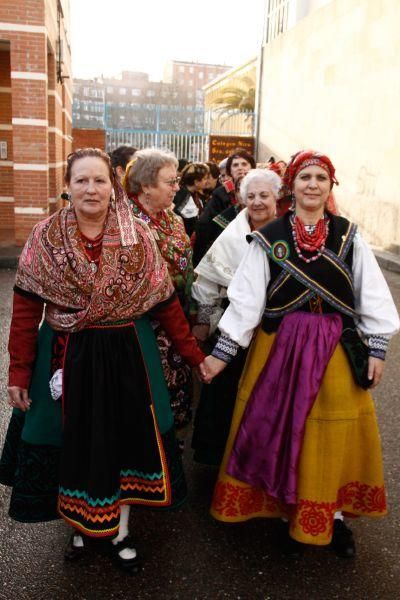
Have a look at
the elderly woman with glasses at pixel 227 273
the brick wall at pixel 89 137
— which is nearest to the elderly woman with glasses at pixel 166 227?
the elderly woman with glasses at pixel 227 273

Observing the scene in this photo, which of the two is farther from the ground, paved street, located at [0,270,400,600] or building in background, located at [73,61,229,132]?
building in background, located at [73,61,229,132]

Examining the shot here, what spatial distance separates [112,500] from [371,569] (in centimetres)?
125

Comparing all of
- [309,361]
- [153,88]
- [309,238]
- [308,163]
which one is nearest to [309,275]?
[309,238]

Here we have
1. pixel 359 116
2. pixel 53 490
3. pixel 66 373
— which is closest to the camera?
pixel 66 373

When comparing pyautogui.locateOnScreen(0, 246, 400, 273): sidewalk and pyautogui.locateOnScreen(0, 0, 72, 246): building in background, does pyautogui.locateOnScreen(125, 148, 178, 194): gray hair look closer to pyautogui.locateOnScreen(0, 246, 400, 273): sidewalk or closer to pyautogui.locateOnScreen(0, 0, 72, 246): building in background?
pyautogui.locateOnScreen(0, 246, 400, 273): sidewalk

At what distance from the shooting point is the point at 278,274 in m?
2.59

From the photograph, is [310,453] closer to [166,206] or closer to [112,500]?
[112,500]

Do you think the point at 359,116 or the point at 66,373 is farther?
the point at 359,116

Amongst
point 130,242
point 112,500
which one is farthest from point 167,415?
point 130,242

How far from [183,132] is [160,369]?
64.5ft

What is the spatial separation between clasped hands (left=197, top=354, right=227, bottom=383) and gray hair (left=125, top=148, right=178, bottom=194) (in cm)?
100

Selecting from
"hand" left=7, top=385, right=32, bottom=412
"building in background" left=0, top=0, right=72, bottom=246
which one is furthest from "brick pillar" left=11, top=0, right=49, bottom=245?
"hand" left=7, top=385, right=32, bottom=412

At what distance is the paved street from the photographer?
252cm

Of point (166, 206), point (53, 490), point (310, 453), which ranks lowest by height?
point (53, 490)
